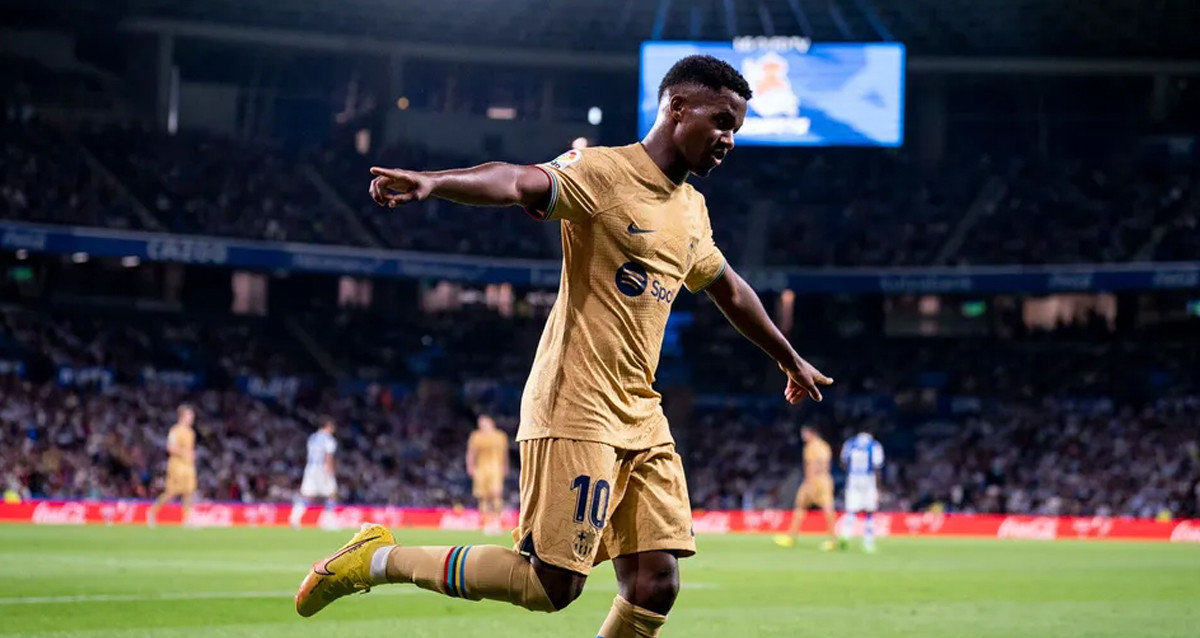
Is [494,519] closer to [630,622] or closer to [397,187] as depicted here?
[630,622]

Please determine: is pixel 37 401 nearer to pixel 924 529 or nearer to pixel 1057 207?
pixel 924 529

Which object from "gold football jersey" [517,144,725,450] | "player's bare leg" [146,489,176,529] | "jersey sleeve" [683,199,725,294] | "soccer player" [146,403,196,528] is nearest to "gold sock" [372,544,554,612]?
"gold football jersey" [517,144,725,450]

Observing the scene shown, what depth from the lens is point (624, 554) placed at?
5898mm

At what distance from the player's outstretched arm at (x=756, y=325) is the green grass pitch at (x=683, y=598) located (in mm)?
3290

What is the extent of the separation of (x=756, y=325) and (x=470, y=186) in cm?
212

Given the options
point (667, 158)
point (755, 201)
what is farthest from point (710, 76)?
point (755, 201)

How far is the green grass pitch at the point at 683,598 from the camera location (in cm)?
1001

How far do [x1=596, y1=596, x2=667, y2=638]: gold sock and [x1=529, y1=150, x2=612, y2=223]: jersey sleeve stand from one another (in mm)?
1509

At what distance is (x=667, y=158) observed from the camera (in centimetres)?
590

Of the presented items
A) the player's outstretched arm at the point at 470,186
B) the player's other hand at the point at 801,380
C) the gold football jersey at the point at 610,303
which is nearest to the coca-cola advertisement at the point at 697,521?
the player's other hand at the point at 801,380

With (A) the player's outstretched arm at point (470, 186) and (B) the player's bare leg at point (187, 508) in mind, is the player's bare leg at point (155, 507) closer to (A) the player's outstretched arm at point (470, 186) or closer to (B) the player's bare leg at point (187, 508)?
(B) the player's bare leg at point (187, 508)

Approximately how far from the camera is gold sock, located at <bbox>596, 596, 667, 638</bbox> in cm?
586

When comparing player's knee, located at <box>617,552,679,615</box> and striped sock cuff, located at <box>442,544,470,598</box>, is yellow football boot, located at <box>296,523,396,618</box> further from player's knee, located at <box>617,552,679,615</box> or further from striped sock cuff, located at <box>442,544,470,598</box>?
player's knee, located at <box>617,552,679,615</box>

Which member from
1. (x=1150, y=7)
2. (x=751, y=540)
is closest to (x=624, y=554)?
(x=751, y=540)
